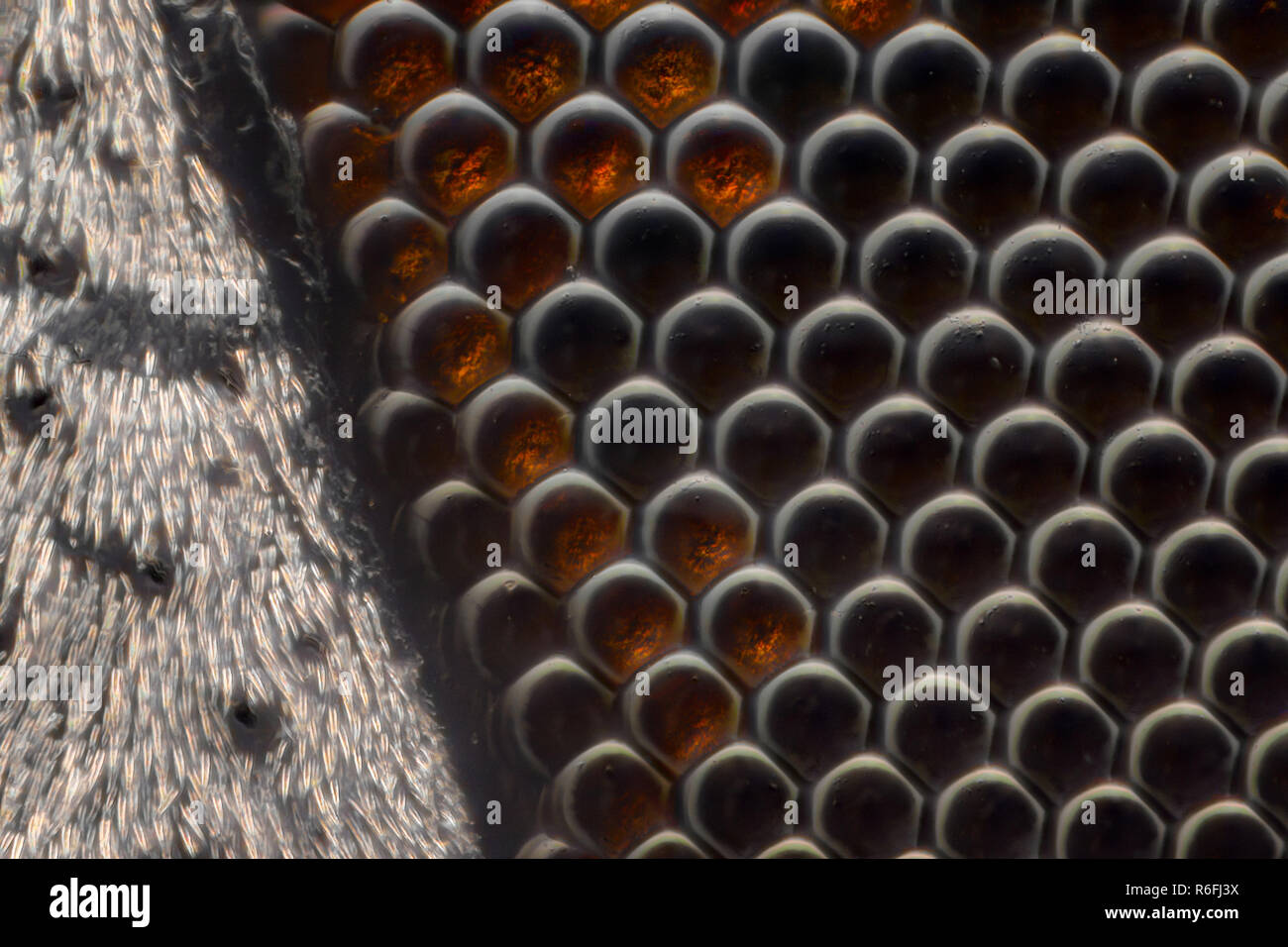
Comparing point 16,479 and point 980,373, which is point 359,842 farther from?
point 980,373

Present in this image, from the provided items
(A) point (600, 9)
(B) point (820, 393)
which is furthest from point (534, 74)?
(B) point (820, 393)

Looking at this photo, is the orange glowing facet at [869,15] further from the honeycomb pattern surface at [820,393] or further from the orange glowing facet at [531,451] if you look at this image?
the orange glowing facet at [531,451]

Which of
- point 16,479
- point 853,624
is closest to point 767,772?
point 853,624

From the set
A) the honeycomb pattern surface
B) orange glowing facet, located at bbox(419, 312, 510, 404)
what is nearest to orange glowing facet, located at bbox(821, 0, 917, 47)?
the honeycomb pattern surface

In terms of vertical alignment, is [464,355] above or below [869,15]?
below

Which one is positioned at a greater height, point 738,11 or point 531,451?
point 738,11

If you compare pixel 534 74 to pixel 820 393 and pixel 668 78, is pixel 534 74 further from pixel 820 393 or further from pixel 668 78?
pixel 820 393

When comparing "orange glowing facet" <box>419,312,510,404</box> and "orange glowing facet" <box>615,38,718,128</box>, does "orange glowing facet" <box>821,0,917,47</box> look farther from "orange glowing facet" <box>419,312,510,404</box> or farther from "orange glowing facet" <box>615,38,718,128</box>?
"orange glowing facet" <box>419,312,510,404</box>

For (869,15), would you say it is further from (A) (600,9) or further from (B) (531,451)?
(B) (531,451)
